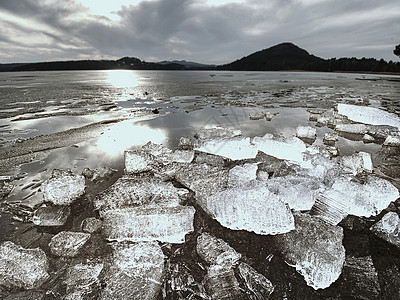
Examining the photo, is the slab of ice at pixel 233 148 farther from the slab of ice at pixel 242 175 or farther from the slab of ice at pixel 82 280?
the slab of ice at pixel 82 280

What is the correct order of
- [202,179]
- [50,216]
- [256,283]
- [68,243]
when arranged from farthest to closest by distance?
1. [202,179]
2. [50,216]
3. [68,243]
4. [256,283]

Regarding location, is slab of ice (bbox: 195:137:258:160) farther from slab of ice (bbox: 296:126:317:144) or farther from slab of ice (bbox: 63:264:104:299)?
slab of ice (bbox: 63:264:104:299)

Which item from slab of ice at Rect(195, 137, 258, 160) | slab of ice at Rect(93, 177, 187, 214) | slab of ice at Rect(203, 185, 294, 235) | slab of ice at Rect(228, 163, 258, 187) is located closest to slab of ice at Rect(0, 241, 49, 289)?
slab of ice at Rect(93, 177, 187, 214)

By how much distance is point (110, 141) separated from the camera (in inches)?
145

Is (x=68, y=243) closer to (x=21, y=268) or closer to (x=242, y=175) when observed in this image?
(x=21, y=268)

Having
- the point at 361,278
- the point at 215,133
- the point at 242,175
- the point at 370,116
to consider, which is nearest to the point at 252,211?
the point at 242,175

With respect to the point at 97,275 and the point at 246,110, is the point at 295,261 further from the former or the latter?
the point at 246,110

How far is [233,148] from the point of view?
9.95 feet

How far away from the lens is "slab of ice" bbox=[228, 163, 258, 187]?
2172 millimetres

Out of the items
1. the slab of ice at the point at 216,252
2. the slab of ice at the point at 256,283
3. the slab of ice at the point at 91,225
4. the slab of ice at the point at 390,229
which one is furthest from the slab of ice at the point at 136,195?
the slab of ice at the point at 390,229

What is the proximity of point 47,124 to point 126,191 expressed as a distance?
407 centimetres

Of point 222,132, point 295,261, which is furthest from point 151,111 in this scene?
point 295,261

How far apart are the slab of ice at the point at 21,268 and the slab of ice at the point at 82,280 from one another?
159mm

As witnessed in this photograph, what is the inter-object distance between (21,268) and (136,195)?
871 millimetres
